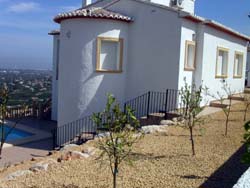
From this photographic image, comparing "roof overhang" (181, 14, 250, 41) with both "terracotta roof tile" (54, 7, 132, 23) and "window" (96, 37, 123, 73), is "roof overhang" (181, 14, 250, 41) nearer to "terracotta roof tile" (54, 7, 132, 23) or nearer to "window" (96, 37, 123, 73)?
"terracotta roof tile" (54, 7, 132, 23)

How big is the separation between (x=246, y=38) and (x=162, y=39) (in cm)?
1015

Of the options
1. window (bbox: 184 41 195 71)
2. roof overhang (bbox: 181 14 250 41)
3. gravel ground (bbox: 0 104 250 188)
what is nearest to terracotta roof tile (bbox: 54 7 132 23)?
roof overhang (bbox: 181 14 250 41)

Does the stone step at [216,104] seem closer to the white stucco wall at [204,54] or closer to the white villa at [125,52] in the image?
the white stucco wall at [204,54]

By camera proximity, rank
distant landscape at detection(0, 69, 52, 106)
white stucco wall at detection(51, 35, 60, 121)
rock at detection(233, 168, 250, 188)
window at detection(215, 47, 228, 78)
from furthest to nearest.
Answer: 1. white stucco wall at detection(51, 35, 60, 121)
2. window at detection(215, 47, 228, 78)
3. distant landscape at detection(0, 69, 52, 106)
4. rock at detection(233, 168, 250, 188)

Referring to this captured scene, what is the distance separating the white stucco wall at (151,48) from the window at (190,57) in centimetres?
89

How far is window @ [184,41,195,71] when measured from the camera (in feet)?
48.4

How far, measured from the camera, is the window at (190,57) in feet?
48.4

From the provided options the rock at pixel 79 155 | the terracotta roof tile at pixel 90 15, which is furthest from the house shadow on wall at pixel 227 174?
the terracotta roof tile at pixel 90 15

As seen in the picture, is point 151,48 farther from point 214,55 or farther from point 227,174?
point 227,174

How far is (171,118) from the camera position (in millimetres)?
13141

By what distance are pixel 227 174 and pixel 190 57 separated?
983 cm

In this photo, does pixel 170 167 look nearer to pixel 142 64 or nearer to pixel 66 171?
pixel 66 171

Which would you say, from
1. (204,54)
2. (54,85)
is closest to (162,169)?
(204,54)

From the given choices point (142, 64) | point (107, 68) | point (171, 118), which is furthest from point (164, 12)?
point (171, 118)
